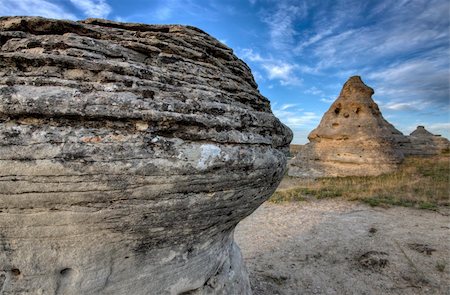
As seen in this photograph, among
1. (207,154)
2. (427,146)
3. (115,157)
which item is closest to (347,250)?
(207,154)

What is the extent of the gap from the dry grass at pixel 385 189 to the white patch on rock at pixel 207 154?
910 cm

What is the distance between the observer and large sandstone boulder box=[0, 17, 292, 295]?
211 centimetres

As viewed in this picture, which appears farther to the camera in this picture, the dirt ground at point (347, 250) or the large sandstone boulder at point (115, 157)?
the dirt ground at point (347, 250)

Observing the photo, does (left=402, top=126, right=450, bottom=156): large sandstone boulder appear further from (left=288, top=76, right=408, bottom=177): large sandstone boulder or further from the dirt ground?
the dirt ground

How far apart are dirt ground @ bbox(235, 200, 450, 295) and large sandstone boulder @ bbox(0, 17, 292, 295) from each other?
300 cm

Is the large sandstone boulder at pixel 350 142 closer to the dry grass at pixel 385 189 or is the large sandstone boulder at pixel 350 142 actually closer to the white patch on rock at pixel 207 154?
the dry grass at pixel 385 189

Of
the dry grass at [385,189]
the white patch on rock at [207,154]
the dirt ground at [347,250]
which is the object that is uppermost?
the white patch on rock at [207,154]

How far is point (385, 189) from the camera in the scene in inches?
489

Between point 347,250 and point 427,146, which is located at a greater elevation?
point 427,146

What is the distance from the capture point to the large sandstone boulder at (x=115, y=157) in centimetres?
211

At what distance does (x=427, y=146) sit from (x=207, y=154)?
27394mm

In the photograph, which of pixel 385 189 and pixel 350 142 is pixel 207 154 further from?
pixel 350 142

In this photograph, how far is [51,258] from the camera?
2.45 metres

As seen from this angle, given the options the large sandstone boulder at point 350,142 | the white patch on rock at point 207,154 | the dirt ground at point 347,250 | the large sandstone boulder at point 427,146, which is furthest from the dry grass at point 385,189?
the white patch on rock at point 207,154
